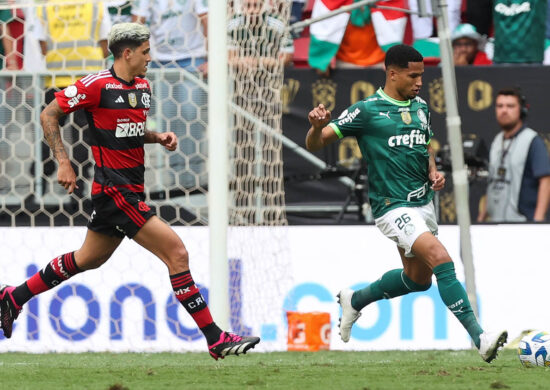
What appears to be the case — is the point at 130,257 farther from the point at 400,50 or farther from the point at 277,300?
the point at 400,50

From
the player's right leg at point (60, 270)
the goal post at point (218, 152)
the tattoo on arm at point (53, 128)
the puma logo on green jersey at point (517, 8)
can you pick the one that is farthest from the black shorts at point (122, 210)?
the puma logo on green jersey at point (517, 8)

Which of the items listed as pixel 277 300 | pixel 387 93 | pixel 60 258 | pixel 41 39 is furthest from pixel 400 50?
pixel 41 39

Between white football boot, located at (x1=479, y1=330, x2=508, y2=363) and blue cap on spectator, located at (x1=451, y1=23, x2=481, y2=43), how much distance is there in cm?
421

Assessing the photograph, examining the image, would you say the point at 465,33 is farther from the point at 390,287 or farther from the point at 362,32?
the point at 390,287

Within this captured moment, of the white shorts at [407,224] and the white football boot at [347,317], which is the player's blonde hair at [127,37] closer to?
the white shorts at [407,224]

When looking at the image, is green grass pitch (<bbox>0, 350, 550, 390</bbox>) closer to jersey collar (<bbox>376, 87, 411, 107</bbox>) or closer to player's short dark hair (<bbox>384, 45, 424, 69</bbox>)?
jersey collar (<bbox>376, 87, 411, 107</bbox>)

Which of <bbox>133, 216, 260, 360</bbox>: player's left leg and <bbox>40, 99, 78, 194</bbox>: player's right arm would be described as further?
<bbox>133, 216, 260, 360</bbox>: player's left leg

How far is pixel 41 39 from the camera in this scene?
9.20 m

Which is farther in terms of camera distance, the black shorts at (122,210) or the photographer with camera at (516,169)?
the photographer with camera at (516,169)

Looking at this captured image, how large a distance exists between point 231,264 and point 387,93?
2357 mm

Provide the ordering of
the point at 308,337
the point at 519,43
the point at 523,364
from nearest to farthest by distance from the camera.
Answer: the point at 523,364
the point at 308,337
the point at 519,43

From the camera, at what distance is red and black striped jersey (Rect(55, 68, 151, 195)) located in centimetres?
650

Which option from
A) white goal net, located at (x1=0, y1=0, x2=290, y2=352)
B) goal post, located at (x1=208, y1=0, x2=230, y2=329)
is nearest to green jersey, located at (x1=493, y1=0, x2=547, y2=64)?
white goal net, located at (x1=0, y1=0, x2=290, y2=352)

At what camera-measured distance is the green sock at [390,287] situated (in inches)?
278
